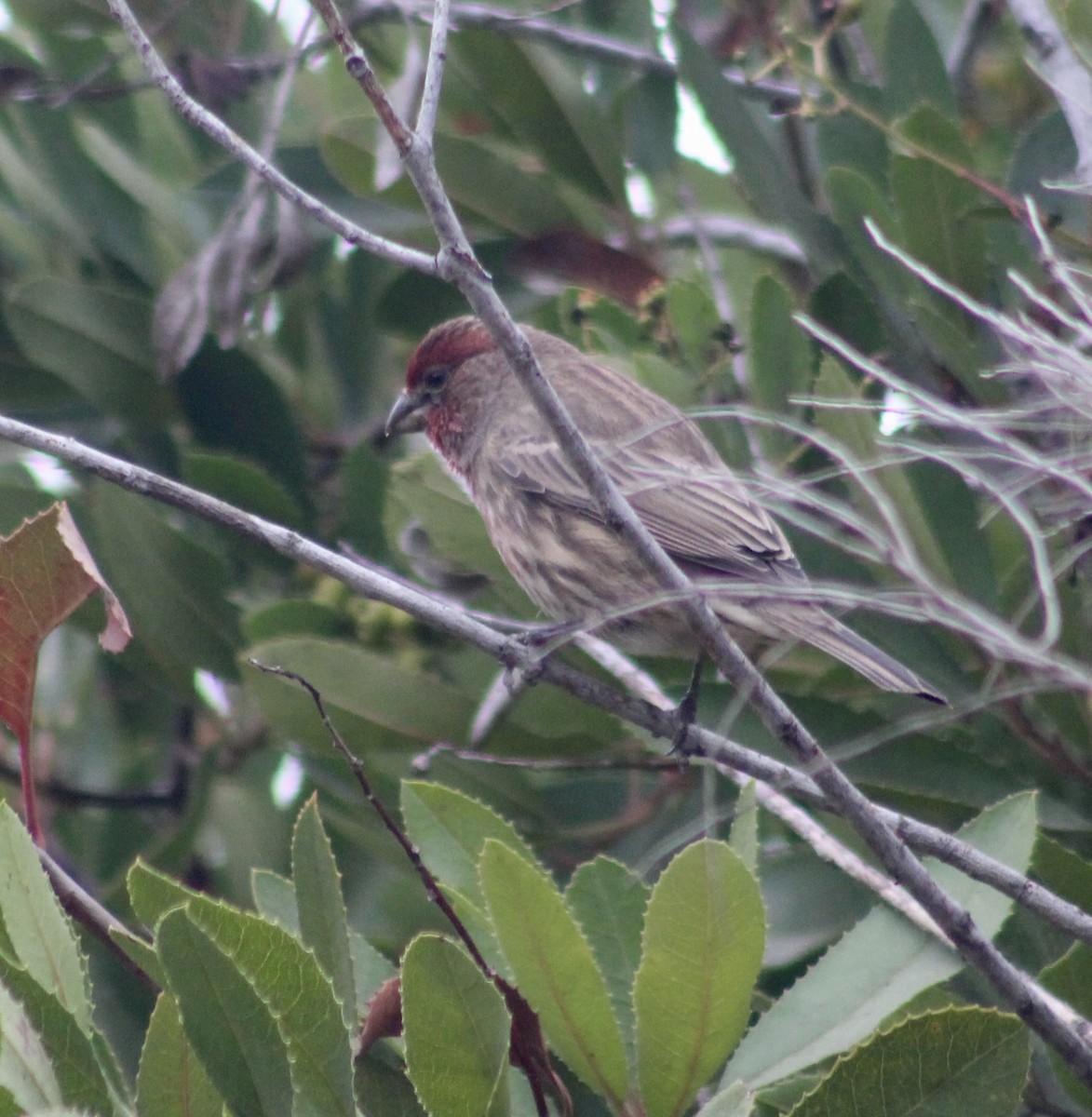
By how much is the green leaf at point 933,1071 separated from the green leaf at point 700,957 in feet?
0.64

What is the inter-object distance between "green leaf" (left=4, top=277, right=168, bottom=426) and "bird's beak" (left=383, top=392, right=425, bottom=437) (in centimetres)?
75

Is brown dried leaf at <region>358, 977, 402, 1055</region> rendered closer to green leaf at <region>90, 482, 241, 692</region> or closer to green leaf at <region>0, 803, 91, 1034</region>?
green leaf at <region>0, 803, 91, 1034</region>

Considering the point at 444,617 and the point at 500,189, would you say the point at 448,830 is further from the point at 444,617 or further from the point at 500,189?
the point at 500,189

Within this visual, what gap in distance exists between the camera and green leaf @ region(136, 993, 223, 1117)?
2312mm

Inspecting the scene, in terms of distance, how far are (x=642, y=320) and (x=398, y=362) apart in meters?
1.88

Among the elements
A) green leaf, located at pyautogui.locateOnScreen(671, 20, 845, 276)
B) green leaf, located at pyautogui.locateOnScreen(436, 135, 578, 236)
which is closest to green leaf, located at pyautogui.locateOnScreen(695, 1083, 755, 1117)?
green leaf, located at pyautogui.locateOnScreen(671, 20, 845, 276)

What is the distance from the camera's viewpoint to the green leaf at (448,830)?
3094mm

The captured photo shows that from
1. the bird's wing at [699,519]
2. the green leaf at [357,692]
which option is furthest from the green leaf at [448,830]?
the bird's wing at [699,519]

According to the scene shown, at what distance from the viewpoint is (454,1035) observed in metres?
2.31

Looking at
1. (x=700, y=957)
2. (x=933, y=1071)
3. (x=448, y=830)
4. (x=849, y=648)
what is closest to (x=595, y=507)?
(x=849, y=648)

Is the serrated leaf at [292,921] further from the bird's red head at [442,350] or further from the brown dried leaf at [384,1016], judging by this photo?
the bird's red head at [442,350]

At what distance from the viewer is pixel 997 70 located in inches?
243

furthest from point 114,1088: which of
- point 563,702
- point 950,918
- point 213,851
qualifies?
point 213,851

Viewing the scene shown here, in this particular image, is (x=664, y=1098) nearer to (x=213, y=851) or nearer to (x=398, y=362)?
(x=213, y=851)
